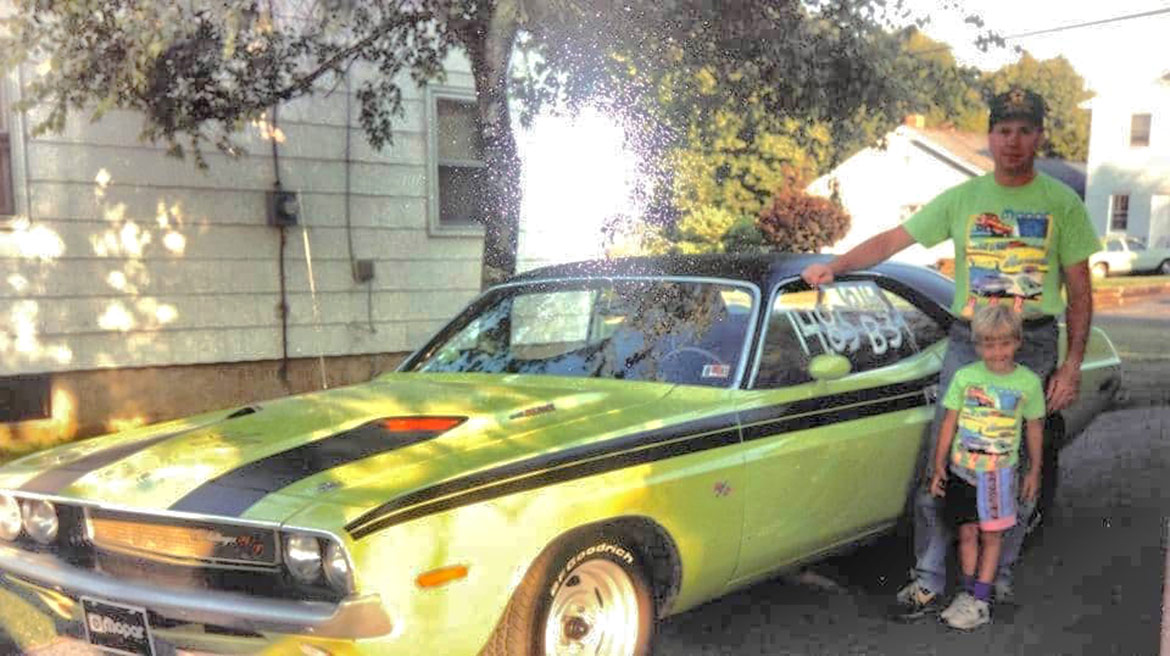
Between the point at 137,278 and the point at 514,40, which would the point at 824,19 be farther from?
the point at 137,278

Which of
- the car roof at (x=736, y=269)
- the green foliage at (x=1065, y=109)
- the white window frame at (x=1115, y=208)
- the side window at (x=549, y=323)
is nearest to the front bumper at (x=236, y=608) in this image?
the side window at (x=549, y=323)

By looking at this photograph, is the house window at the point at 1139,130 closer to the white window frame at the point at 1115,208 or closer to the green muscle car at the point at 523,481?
the white window frame at the point at 1115,208

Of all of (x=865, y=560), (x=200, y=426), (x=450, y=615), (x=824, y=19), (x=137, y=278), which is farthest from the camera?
(x=137, y=278)

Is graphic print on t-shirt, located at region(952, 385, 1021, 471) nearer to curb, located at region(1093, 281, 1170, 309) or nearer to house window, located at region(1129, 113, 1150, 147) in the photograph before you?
curb, located at region(1093, 281, 1170, 309)

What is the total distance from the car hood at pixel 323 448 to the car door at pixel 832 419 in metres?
0.46

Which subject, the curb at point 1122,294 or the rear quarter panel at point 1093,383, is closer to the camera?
the rear quarter panel at point 1093,383

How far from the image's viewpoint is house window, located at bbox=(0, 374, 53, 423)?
23.6ft

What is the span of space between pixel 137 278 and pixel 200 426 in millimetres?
4454

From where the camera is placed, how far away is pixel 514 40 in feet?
21.0

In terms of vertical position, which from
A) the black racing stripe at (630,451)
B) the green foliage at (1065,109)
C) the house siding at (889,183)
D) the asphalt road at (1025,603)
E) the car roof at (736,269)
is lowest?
the asphalt road at (1025,603)

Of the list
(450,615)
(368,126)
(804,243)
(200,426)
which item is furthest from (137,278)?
(804,243)

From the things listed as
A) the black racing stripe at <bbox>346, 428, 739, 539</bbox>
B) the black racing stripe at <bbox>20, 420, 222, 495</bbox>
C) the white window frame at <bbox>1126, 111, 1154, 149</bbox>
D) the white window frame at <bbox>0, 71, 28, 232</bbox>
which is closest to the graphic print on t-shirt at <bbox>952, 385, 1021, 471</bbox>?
the black racing stripe at <bbox>346, 428, 739, 539</bbox>

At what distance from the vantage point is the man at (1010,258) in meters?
3.85

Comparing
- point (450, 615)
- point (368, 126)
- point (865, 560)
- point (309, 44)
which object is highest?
point (309, 44)
